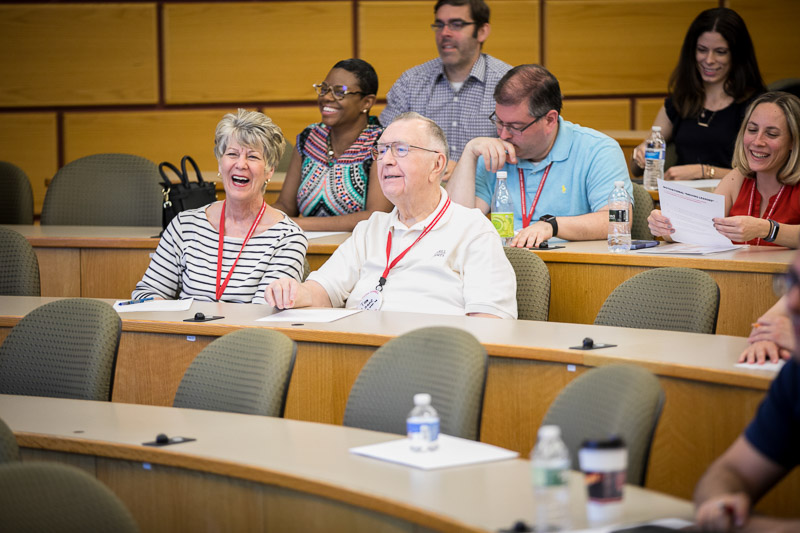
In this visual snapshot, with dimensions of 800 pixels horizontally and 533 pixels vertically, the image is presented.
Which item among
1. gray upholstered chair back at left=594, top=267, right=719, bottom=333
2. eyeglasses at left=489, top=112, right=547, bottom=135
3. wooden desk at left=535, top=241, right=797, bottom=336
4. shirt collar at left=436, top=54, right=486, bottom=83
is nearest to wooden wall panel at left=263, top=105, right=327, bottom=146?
shirt collar at left=436, top=54, right=486, bottom=83

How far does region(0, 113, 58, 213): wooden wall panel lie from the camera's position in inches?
286

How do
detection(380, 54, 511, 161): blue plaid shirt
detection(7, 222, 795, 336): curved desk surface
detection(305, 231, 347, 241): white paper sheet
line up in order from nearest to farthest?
detection(7, 222, 795, 336): curved desk surface → detection(305, 231, 347, 241): white paper sheet → detection(380, 54, 511, 161): blue plaid shirt

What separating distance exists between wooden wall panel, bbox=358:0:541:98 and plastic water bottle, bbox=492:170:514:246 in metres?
3.22

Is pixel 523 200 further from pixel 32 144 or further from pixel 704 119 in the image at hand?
pixel 32 144

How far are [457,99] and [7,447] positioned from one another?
3381 millimetres

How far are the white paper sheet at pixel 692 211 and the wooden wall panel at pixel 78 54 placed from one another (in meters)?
4.59

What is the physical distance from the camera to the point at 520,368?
2676mm

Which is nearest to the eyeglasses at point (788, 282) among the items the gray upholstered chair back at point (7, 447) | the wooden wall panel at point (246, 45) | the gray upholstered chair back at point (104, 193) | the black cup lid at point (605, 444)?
the black cup lid at point (605, 444)

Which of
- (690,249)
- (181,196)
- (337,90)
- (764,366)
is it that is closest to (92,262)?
(181,196)

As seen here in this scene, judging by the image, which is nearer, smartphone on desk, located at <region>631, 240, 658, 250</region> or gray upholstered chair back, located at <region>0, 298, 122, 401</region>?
gray upholstered chair back, located at <region>0, 298, 122, 401</region>

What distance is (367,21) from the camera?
7.21m

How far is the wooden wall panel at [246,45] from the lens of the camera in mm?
7195

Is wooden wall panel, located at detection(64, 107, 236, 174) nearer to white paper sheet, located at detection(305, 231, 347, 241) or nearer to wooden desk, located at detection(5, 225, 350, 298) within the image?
wooden desk, located at detection(5, 225, 350, 298)

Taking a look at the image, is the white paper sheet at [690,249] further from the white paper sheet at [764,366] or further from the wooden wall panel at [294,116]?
the wooden wall panel at [294,116]
